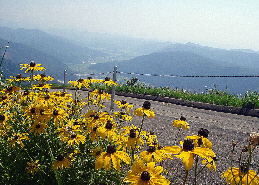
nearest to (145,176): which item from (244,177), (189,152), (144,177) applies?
(144,177)

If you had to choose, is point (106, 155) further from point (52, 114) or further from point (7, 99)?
point (7, 99)

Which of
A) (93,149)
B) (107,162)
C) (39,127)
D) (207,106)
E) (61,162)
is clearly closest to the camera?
(107,162)

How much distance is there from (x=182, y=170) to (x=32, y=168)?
2.41 meters

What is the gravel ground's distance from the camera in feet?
11.6

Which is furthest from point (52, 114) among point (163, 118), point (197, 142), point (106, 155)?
point (163, 118)

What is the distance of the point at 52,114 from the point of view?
2.49m

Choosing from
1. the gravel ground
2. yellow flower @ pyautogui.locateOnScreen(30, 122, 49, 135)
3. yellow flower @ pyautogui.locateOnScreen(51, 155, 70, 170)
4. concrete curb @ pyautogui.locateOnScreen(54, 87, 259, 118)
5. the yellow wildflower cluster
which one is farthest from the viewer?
concrete curb @ pyautogui.locateOnScreen(54, 87, 259, 118)

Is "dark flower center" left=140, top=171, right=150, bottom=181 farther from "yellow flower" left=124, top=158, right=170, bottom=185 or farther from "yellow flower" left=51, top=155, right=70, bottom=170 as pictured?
"yellow flower" left=51, top=155, right=70, bottom=170

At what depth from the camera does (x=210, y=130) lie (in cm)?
592

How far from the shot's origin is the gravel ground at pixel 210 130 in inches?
139

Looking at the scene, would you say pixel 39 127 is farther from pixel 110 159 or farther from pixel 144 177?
pixel 144 177

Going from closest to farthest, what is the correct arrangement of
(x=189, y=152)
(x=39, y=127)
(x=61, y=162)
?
(x=189, y=152) → (x=61, y=162) → (x=39, y=127)

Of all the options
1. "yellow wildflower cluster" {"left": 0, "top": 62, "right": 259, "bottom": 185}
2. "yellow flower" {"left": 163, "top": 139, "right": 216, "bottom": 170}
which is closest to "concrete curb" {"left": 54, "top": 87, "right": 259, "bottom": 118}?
"yellow wildflower cluster" {"left": 0, "top": 62, "right": 259, "bottom": 185}

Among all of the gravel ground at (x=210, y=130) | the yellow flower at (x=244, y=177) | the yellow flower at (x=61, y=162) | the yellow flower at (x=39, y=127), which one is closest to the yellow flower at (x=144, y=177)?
the yellow flower at (x=244, y=177)
